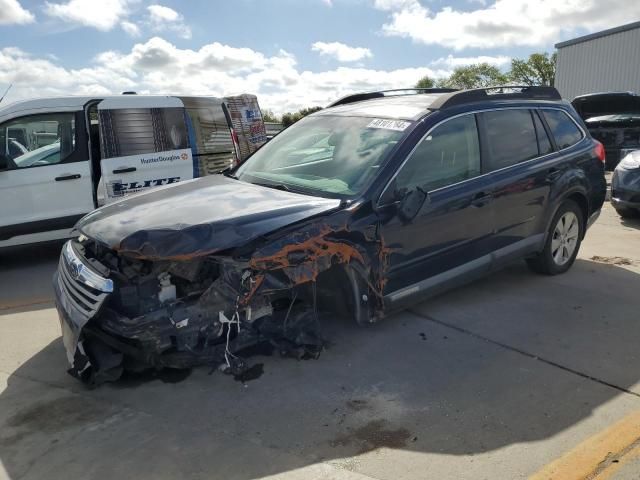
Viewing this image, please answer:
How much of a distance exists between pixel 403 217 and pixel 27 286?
4.15 metres

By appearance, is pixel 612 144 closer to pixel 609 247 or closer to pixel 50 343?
pixel 609 247

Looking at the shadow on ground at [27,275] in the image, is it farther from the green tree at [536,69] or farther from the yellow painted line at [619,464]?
the green tree at [536,69]

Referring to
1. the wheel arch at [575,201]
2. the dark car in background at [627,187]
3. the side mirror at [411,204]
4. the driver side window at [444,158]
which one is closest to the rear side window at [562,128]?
the wheel arch at [575,201]

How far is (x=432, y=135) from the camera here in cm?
413

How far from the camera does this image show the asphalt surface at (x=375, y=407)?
2.69 meters

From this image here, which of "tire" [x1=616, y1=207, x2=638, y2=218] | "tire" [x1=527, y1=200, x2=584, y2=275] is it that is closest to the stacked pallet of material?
"tire" [x1=616, y1=207, x2=638, y2=218]

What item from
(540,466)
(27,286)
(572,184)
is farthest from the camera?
(27,286)

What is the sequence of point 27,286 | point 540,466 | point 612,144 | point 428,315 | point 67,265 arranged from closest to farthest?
1. point 540,466
2. point 67,265
3. point 428,315
4. point 27,286
5. point 612,144

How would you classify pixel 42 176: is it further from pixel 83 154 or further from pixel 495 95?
pixel 495 95

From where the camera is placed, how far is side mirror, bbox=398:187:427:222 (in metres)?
3.77

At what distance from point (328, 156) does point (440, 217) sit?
96 cm

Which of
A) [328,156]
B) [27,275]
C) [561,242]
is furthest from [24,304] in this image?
[561,242]

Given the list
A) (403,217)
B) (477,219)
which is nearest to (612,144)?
(477,219)

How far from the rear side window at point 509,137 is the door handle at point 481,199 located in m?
0.25
